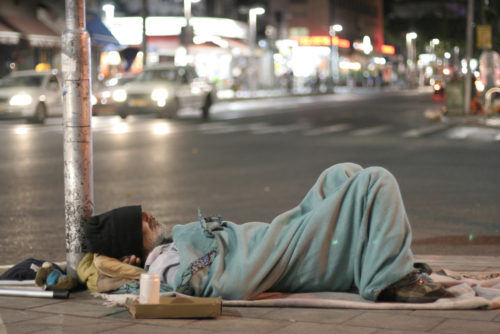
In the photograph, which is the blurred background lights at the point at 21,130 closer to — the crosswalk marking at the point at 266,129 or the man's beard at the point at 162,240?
the crosswalk marking at the point at 266,129

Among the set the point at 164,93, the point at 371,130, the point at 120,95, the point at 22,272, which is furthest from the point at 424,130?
the point at 22,272

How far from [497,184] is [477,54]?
39810 millimetres

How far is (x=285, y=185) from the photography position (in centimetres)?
1179

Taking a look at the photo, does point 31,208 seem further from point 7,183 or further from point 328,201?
point 328,201

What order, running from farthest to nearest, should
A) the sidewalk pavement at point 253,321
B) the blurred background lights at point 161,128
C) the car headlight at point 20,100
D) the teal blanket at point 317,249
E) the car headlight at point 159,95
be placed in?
the car headlight at point 159,95 < the car headlight at point 20,100 < the blurred background lights at point 161,128 < the teal blanket at point 317,249 < the sidewalk pavement at point 253,321

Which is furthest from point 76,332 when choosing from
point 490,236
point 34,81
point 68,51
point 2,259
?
point 34,81

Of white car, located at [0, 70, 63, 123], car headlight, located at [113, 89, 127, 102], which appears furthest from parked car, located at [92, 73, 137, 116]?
white car, located at [0, 70, 63, 123]

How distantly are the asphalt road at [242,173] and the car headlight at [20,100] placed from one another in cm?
106

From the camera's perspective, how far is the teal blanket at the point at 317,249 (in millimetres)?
4848

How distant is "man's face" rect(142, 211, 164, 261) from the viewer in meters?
5.36

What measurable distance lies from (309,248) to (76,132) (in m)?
1.72

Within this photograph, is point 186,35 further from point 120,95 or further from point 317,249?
point 317,249

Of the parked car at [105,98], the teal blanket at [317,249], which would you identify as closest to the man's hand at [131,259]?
the teal blanket at [317,249]

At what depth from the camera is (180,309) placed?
467 cm
